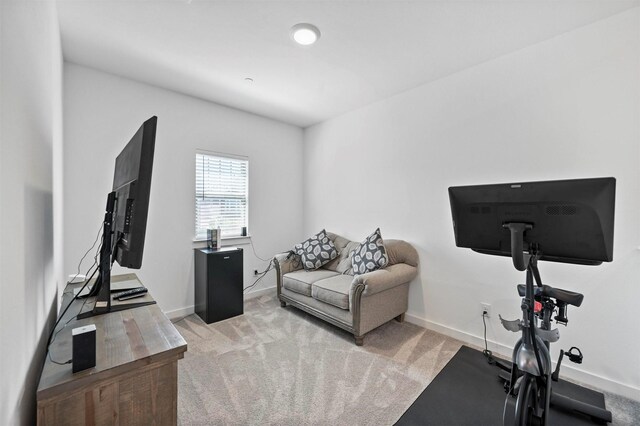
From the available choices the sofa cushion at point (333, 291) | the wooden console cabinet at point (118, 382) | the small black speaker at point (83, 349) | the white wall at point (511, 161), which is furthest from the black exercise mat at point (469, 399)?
the small black speaker at point (83, 349)

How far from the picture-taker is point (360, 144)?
3.74 meters

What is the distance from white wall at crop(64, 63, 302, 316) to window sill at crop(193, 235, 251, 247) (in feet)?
0.17

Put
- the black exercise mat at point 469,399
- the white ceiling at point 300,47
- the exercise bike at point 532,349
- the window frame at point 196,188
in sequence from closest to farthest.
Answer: the exercise bike at point 532,349 < the black exercise mat at point 469,399 < the white ceiling at point 300,47 < the window frame at point 196,188

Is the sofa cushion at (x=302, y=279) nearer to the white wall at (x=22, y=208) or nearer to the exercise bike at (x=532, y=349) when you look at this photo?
the exercise bike at (x=532, y=349)

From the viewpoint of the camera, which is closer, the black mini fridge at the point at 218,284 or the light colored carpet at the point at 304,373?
the light colored carpet at the point at 304,373

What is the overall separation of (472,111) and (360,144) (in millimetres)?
1403

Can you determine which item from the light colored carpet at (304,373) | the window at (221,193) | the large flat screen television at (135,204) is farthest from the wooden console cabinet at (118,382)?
the window at (221,193)

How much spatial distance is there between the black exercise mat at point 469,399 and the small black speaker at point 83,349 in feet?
5.49

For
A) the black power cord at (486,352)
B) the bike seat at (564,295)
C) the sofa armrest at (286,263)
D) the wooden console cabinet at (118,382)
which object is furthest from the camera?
the sofa armrest at (286,263)

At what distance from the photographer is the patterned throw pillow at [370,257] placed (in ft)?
9.72

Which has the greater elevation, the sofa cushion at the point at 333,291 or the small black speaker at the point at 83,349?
the small black speaker at the point at 83,349

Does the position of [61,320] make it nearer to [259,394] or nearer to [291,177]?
[259,394]

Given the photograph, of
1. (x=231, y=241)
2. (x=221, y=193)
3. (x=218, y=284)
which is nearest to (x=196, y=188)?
(x=221, y=193)

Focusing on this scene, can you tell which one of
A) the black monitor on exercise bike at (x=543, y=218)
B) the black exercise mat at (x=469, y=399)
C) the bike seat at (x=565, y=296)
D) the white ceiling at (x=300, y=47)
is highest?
the white ceiling at (x=300, y=47)
